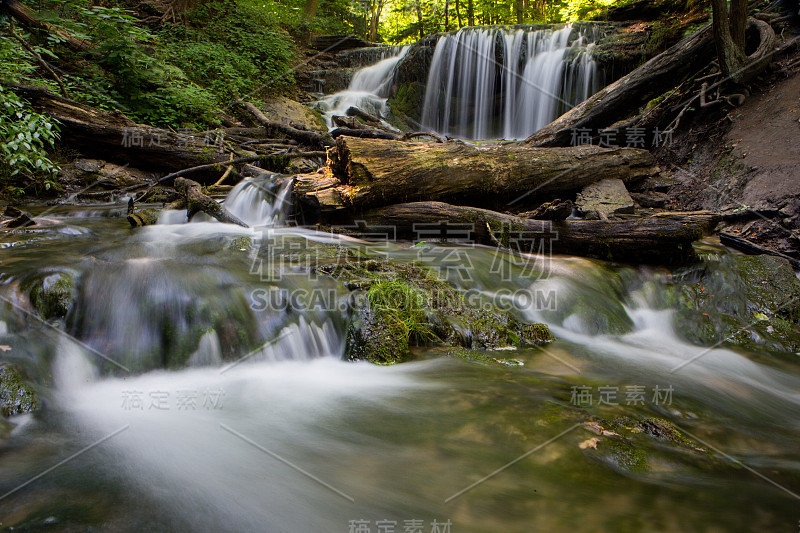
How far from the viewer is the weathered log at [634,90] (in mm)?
7672

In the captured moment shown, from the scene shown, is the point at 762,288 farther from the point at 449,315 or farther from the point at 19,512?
the point at 19,512

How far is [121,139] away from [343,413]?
7.65 meters

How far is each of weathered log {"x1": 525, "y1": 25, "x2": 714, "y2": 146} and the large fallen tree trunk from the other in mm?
3335

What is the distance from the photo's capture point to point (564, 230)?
515cm

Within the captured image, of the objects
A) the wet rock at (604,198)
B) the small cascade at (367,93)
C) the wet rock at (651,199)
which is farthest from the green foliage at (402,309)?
the small cascade at (367,93)

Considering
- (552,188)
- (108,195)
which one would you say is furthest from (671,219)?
(108,195)

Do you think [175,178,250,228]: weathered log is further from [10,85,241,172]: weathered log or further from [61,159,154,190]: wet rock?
[61,159,154,190]: wet rock

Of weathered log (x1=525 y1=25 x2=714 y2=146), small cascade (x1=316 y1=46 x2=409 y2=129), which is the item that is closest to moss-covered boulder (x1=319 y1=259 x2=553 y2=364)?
weathered log (x1=525 y1=25 x2=714 y2=146)

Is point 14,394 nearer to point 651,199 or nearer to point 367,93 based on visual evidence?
point 651,199

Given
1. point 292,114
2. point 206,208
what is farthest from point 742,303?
point 292,114

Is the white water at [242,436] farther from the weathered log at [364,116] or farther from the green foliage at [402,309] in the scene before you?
the weathered log at [364,116]

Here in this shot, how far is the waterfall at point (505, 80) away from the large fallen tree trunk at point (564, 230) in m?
7.56

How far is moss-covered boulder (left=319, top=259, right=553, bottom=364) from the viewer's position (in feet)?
11.4

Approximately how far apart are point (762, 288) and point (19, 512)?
591 cm
